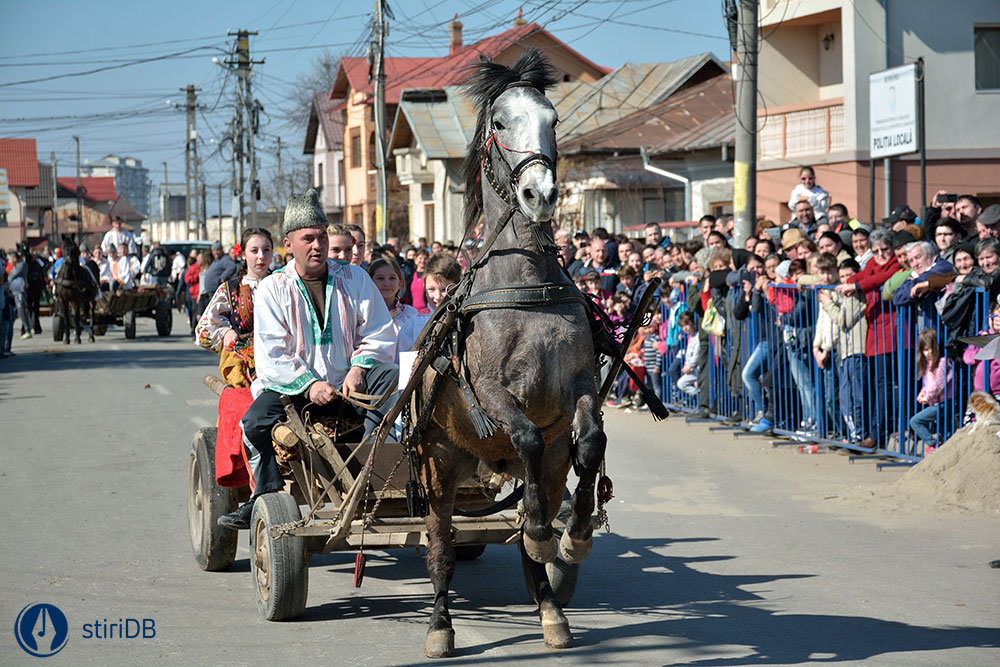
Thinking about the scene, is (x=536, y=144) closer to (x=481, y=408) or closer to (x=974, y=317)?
(x=481, y=408)

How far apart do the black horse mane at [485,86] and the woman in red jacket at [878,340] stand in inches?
240

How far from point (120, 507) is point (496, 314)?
17.5ft

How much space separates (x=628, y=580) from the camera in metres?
7.50

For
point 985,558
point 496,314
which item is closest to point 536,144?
point 496,314

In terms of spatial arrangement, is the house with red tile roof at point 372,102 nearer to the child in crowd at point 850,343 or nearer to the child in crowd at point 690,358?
the child in crowd at point 690,358

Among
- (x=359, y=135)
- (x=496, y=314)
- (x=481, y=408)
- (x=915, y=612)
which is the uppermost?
(x=359, y=135)

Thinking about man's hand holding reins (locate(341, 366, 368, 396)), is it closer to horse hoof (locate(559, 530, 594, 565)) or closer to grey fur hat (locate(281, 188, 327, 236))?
grey fur hat (locate(281, 188, 327, 236))

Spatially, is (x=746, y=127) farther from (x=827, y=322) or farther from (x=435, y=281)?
(x=435, y=281)

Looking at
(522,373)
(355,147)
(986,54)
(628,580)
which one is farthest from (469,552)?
(355,147)

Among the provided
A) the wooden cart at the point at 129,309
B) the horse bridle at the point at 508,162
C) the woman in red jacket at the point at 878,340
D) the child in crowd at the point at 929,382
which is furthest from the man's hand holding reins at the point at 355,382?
the wooden cart at the point at 129,309

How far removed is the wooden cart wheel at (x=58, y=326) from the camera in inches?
1059

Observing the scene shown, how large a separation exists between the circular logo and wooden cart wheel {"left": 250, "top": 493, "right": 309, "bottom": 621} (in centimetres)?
102

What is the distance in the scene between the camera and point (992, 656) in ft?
18.7

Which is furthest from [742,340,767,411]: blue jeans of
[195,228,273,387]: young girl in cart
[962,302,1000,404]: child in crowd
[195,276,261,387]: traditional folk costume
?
[195,276,261,387]: traditional folk costume
